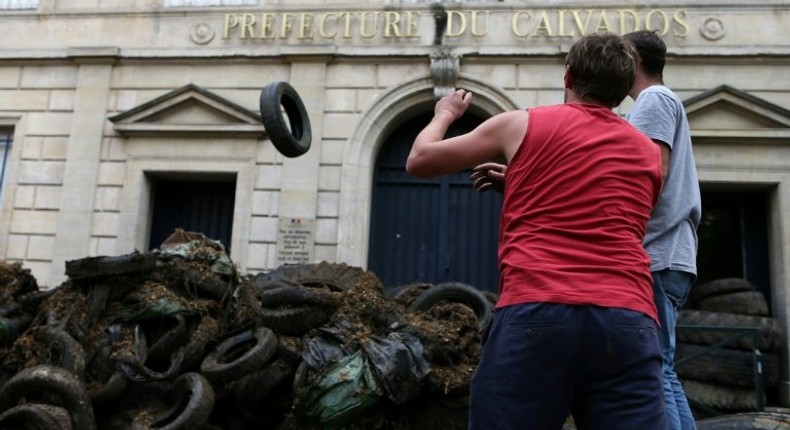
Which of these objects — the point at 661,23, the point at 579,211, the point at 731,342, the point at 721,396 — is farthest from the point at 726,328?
the point at 579,211

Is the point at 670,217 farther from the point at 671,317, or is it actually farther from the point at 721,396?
the point at 721,396

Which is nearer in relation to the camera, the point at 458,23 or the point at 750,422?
the point at 750,422

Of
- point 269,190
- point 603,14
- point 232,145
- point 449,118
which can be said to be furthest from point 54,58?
point 449,118

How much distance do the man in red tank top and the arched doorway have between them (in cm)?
819

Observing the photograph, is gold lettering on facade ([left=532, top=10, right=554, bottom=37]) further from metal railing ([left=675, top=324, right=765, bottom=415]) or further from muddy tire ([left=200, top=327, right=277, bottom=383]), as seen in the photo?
muddy tire ([left=200, top=327, right=277, bottom=383])

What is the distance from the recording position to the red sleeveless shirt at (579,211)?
1.77 meters

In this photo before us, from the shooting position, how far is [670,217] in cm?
255

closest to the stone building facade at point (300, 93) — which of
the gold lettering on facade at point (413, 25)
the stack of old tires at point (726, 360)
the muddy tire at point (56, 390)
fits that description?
the gold lettering on facade at point (413, 25)

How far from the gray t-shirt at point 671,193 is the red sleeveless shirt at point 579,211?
1.68ft

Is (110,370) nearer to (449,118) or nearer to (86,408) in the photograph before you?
→ (86,408)

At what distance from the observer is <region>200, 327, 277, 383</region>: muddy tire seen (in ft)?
15.7

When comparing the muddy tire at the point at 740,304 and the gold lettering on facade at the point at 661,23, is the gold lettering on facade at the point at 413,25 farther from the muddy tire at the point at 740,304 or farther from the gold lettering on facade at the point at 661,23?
the muddy tire at the point at 740,304

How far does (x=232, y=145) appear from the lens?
411 inches

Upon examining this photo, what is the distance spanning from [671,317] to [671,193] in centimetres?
50
